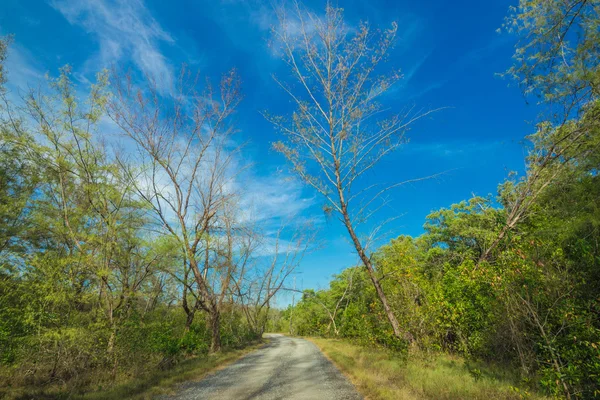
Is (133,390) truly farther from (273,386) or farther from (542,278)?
(542,278)

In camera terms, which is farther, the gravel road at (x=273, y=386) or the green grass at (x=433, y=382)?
the gravel road at (x=273, y=386)

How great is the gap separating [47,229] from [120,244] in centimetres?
191

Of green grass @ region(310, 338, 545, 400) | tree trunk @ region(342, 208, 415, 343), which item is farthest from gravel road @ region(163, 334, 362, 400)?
tree trunk @ region(342, 208, 415, 343)

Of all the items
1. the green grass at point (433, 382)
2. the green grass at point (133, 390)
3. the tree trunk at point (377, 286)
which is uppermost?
the tree trunk at point (377, 286)

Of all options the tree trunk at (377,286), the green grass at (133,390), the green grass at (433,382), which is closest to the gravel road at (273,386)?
the green grass at (133,390)

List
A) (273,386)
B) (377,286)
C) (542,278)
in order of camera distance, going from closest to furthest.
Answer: (542,278), (273,386), (377,286)

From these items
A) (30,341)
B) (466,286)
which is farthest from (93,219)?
(466,286)

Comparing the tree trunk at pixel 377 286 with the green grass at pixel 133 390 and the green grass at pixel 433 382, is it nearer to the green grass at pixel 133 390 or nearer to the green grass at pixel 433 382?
the green grass at pixel 433 382

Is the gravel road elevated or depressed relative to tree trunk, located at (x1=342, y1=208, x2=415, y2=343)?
depressed

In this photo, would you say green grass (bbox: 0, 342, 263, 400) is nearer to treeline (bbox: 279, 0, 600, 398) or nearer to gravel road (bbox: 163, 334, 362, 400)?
gravel road (bbox: 163, 334, 362, 400)

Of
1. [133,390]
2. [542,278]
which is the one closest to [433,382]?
[542,278]

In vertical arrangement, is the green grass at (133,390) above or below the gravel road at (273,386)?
above

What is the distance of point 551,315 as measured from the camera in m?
4.82

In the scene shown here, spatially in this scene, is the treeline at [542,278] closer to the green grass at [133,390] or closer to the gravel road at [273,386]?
the gravel road at [273,386]
